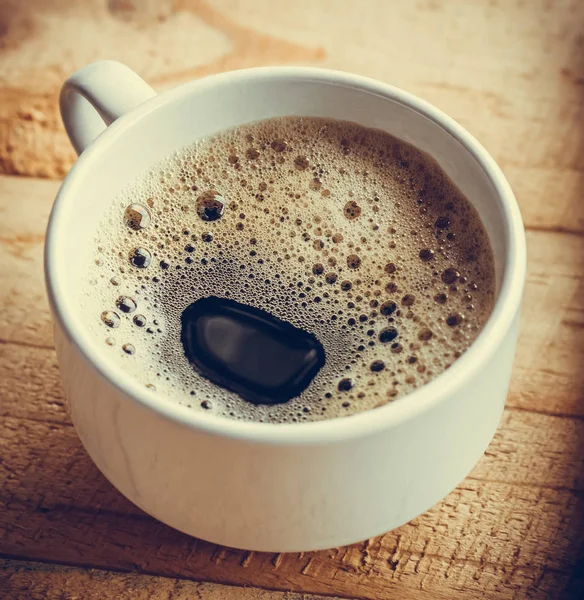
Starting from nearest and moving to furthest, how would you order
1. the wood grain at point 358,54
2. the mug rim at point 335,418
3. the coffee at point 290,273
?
the mug rim at point 335,418 → the coffee at point 290,273 → the wood grain at point 358,54

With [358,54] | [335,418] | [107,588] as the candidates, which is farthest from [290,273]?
[358,54]

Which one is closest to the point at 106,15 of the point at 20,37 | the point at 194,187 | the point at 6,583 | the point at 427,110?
the point at 20,37

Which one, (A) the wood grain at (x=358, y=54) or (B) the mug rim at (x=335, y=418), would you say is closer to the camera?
(B) the mug rim at (x=335, y=418)

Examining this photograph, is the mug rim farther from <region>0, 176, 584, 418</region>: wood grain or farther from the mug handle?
<region>0, 176, 584, 418</region>: wood grain

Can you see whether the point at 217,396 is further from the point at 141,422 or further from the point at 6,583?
the point at 6,583

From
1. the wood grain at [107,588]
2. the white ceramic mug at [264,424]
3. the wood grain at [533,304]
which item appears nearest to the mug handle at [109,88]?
the white ceramic mug at [264,424]

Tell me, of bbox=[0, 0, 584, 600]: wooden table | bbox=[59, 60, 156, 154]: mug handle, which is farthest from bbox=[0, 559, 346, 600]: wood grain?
bbox=[59, 60, 156, 154]: mug handle

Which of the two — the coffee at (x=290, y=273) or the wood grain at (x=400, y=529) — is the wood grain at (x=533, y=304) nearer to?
the wood grain at (x=400, y=529)
